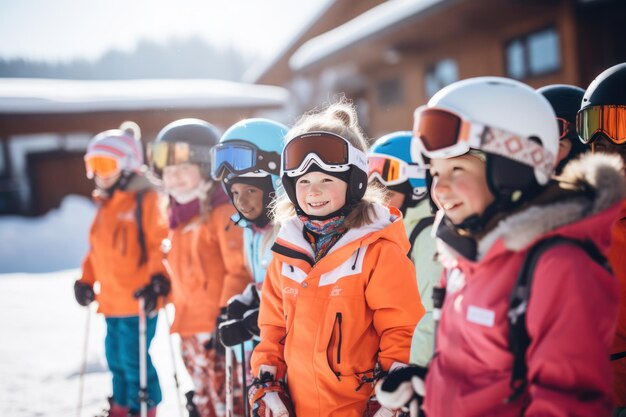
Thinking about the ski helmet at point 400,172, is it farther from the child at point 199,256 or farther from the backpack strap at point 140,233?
the backpack strap at point 140,233

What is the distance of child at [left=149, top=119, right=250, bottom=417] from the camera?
4.02 m

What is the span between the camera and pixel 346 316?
238 cm

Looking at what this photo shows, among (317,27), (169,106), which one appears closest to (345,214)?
(169,106)

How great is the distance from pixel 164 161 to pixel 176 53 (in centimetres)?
6703

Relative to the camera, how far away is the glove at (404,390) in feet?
6.46

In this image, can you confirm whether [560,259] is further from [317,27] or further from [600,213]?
[317,27]

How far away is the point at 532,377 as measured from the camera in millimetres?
1540

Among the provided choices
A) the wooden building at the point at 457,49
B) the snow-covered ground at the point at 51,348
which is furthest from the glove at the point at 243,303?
the wooden building at the point at 457,49

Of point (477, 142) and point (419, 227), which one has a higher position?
point (477, 142)

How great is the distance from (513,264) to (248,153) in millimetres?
2335

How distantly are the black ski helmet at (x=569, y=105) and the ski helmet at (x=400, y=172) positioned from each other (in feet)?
3.32

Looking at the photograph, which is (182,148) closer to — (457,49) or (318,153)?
(318,153)

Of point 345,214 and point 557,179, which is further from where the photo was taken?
point 345,214

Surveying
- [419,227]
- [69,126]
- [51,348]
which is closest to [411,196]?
[419,227]
